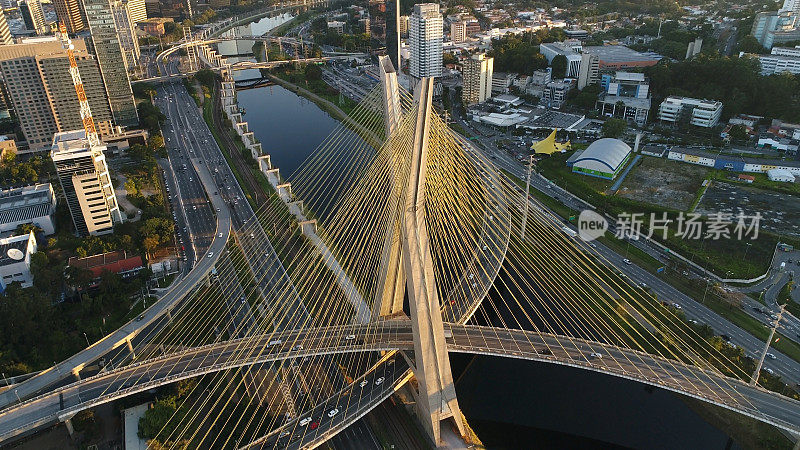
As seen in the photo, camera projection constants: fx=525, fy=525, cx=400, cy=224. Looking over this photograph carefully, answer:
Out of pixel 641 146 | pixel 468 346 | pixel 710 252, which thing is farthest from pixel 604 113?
pixel 468 346

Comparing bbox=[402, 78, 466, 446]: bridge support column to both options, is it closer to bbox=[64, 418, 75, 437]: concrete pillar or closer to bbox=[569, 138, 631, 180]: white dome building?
bbox=[64, 418, 75, 437]: concrete pillar

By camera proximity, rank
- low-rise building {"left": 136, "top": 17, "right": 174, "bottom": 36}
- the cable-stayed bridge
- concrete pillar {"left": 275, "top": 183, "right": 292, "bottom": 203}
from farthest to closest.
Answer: low-rise building {"left": 136, "top": 17, "right": 174, "bottom": 36} < concrete pillar {"left": 275, "top": 183, "right": 292, "bottom": 203} < the cable-stayed bridge

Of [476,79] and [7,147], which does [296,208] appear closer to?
[7,147]

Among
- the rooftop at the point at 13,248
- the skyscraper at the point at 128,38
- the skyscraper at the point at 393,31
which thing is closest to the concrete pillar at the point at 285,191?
the rooftop at the point at 13,248

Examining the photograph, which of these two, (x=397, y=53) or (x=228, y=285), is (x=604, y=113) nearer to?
(x=397, y=53)

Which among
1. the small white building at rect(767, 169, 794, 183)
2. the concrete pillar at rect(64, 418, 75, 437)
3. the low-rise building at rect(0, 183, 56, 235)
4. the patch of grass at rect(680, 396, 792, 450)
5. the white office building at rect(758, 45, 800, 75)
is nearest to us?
the patch of grass at rect(680, 396, 792, 450)

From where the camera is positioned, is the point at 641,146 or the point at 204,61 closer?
the point at 641,146

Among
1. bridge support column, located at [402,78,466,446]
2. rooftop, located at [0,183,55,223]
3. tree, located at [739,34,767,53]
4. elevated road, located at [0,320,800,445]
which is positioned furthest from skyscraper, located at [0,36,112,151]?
tree, located at [739,34,767,53]
